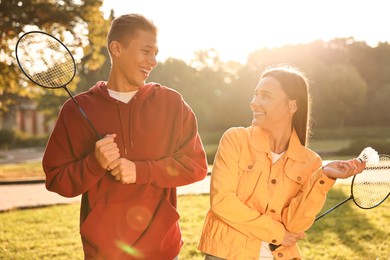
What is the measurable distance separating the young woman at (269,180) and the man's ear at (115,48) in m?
0.75

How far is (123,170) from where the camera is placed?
8.36 ft

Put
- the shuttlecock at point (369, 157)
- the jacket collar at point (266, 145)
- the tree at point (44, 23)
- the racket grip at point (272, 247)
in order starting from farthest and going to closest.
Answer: the tree at point (44, 23), the jacket collar at point (266, 145), the racket grip at point (272, 247), the shuttlecock at point (369, 157)

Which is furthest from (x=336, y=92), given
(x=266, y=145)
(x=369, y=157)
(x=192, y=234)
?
(x=369, y=157)

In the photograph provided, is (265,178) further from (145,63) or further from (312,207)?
(145,63)

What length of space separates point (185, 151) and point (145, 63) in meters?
0.51

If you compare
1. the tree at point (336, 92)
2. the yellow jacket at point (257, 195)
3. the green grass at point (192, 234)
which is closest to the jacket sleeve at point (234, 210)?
the yellow jacket at point (257, 195)

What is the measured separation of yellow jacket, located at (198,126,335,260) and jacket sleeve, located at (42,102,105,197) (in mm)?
695

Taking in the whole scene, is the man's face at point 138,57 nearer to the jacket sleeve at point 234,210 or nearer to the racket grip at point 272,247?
the jacket sleeve at point 234,210

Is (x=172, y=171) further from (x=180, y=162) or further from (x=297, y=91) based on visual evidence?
(x=297, y=91)

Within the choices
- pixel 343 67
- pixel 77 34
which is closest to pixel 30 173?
pixel 77 34

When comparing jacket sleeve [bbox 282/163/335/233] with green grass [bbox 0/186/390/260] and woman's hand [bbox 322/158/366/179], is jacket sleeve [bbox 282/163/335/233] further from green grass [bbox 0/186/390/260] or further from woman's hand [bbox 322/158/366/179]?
green grass [bbox 0/186/390/260]

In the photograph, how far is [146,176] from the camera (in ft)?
8.64

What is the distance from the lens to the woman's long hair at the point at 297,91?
3.04 meters

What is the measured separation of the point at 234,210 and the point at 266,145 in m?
0.43
